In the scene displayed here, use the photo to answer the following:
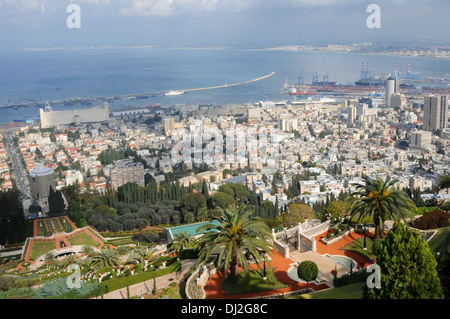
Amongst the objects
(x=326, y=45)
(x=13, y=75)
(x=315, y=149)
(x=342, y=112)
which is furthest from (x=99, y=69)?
(x=315, y=149)

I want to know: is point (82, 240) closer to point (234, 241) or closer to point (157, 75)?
point (234, 241)

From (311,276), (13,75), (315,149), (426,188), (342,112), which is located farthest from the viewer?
(13,75)

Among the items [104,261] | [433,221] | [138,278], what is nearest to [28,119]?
[104,261]

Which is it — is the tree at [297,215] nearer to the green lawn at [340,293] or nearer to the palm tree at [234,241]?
the palm tree at [234,241]

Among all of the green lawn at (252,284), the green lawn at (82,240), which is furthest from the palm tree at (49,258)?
the green lawn at (252,284)

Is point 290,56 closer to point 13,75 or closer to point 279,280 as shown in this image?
point 13,75

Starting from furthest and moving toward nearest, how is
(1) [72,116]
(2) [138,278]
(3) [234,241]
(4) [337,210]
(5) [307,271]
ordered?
(1) [72,116]
(4) [337,210]
(2) [138,278]
(3) [234,241]
(5) [307,271]
